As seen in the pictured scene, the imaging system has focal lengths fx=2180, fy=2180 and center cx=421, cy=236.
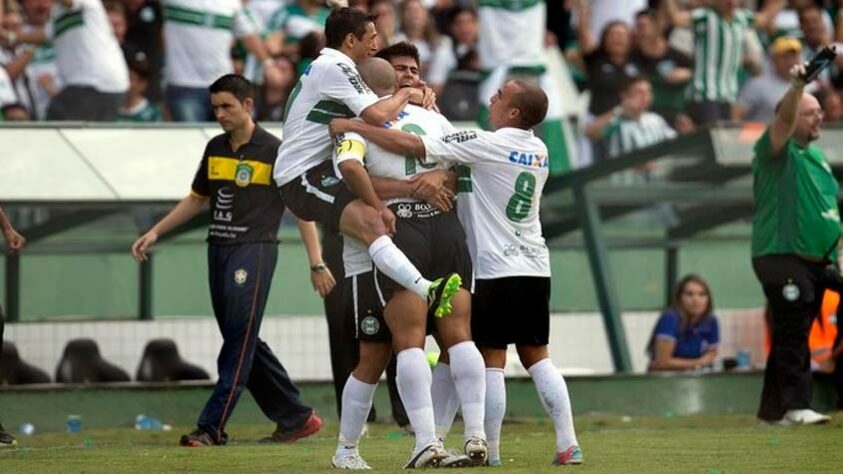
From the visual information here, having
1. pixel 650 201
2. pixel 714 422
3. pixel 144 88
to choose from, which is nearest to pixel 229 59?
pixel 144 88

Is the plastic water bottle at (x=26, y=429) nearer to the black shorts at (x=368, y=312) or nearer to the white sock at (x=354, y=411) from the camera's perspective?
the white sock at (x=354, y=411)

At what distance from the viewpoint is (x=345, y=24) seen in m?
11.4

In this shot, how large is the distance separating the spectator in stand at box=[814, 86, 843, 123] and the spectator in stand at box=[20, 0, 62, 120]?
752 cm

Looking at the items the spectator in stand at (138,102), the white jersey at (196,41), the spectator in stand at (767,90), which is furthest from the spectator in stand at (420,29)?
the spectator in stand at (767,90)

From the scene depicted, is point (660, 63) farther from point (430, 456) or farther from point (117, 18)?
point (430, 456)

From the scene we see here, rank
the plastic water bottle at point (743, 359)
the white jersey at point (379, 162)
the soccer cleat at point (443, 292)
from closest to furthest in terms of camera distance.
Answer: the soccer cleat at point (443, 292) < the white jersey at point (379, 162) < the plastic water bottle at point (743, 359)

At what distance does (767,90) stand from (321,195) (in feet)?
38.0

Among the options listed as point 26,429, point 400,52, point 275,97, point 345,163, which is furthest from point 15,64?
point 345,163

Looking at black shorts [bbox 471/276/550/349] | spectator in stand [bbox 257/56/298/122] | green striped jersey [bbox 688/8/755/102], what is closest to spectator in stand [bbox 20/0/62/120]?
spectator in stand [bbox 257/56/298/122]

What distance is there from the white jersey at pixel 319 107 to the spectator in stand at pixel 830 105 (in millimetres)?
10912

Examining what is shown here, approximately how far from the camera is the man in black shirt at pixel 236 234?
43.8 ft

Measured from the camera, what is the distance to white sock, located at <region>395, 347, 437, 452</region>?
35.0 ft

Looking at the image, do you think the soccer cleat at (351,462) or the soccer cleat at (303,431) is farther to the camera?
the soccer cleat at (303,431)

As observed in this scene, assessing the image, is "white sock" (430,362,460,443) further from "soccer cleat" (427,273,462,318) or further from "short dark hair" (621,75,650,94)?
"short dark hair" (621,75,650,94)
